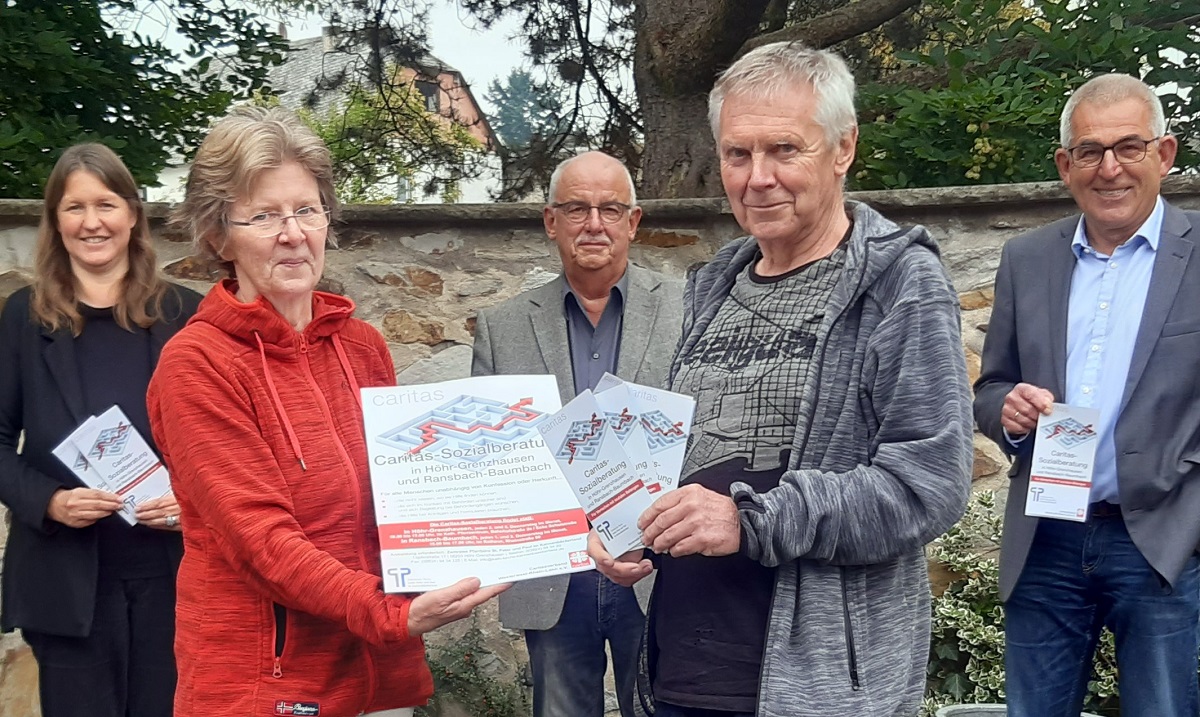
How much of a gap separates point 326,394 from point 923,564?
1.07 metres

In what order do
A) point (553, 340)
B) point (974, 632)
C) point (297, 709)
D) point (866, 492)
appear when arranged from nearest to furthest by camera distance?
point (866, 492)
point (297, 709)
point (553, 340)
point (974, 632)

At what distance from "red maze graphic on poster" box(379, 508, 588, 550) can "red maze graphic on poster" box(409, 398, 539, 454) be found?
136mm

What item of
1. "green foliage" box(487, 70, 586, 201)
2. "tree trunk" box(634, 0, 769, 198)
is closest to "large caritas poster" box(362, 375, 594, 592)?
"tree trunk" box(634, 0, 769, 198)

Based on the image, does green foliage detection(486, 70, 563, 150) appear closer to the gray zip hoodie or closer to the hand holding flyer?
the hand holding flyer

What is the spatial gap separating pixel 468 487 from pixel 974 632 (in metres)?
2.43

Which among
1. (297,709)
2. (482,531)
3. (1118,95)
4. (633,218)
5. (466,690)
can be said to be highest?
(1118,95)

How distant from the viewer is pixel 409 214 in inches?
166

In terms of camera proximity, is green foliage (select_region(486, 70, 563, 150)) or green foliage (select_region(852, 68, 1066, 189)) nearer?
green foliage (select_region(852, 68, 1066, 189))

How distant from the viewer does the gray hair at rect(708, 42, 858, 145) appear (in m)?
1.82

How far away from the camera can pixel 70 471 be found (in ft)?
9.54

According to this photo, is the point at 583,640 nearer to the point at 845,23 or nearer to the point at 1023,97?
the point at 1023,97

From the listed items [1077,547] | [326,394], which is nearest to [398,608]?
[326,394]

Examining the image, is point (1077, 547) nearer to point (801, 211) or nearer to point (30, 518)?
point (801, 211)

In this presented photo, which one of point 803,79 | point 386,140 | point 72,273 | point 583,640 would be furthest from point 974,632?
point 386,140
